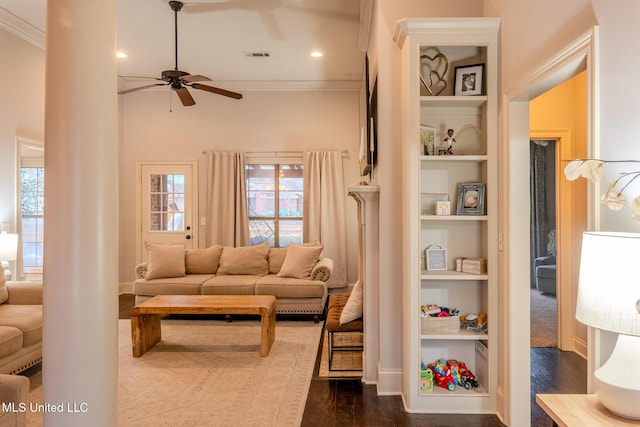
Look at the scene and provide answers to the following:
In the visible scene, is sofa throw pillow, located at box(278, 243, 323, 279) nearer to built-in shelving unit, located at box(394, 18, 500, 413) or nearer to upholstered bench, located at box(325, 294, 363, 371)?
upholstered bench, located at box(325, 294, 363, 371)

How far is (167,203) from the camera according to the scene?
645 cm

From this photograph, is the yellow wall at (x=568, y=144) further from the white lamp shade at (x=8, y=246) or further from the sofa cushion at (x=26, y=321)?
the white lamp shade at (x=8, y=246)

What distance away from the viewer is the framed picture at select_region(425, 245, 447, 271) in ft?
9.20

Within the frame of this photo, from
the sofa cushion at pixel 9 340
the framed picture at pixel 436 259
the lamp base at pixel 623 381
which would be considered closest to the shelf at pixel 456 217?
the framed picture at pixel 436 259

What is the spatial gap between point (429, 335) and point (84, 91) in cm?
237

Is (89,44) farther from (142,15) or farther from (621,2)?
(142,15)

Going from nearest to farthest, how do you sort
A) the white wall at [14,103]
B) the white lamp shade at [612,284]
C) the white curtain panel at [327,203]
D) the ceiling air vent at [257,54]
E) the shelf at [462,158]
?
the white lamp shade at [612,284] → the shelf at [462,158] → the white wall at [14,103] → the ceiling air vent at [257,54] → the white curtain panel at [327,203]

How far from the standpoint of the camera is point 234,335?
4293 millimetres

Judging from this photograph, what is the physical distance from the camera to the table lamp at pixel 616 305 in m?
1.14

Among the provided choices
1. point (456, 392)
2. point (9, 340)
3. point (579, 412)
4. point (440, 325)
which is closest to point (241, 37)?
point (9, 340)

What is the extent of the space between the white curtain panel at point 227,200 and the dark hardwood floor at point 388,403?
3.16 m

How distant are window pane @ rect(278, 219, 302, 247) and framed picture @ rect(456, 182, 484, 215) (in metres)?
3.89

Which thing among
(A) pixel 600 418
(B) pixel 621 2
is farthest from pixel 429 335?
(B) pixel 621 2

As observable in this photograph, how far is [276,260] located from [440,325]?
314 centimetres
